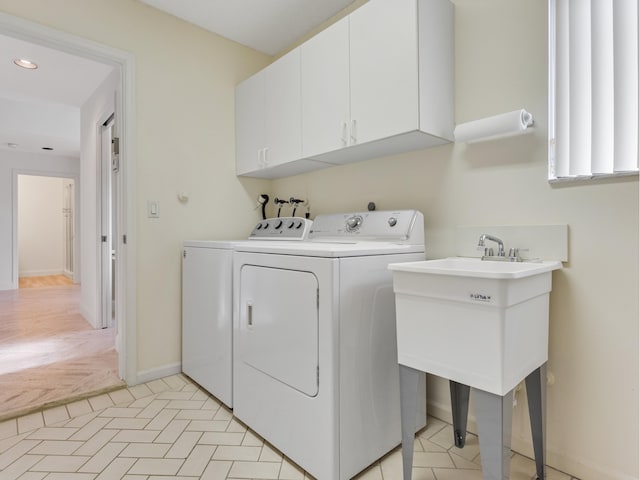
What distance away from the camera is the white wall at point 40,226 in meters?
7.54

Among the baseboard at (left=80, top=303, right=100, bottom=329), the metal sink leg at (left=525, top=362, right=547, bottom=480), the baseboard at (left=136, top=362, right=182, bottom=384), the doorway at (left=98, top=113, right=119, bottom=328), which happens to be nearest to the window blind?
the metal sink leg at (left=525, top=362, right=547, bottom=480)

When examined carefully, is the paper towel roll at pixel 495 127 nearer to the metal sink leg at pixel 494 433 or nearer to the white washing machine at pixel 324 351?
the white washing machine at pixel 324 351

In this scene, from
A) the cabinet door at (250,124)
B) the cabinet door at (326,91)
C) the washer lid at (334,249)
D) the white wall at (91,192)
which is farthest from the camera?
the white wall at (91,192)

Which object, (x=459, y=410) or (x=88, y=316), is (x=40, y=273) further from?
(x=459, y=410)

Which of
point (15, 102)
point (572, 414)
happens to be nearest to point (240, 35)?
point (572, 414)

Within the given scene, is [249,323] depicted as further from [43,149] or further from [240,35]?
[43,149]

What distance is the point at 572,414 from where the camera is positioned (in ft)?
4.86

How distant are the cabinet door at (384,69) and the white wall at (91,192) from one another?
2378 millimetres

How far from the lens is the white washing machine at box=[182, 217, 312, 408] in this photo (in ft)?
6.60

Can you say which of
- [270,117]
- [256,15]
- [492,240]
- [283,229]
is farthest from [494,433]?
[256,15]

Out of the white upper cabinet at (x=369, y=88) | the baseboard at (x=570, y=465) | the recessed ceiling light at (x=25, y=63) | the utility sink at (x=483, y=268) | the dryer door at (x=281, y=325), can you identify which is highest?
the recessed ceiling light at (x=25, y=63)

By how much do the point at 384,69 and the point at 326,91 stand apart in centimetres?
42

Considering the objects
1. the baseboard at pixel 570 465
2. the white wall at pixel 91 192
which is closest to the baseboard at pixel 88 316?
the white wall at pixel 91 192

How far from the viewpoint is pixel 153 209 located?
2404 millimetres
